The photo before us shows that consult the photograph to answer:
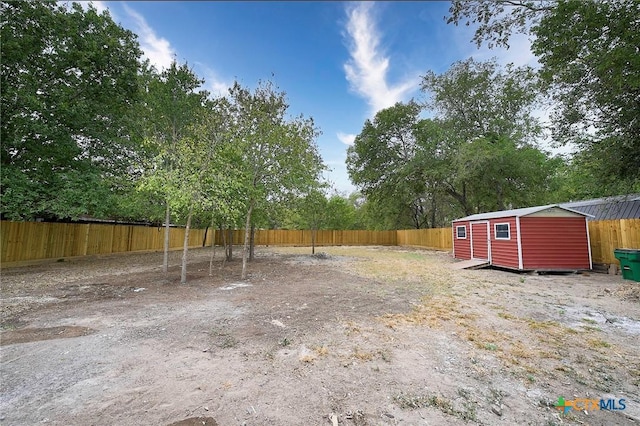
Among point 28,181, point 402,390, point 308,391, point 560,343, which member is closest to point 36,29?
point 28,181

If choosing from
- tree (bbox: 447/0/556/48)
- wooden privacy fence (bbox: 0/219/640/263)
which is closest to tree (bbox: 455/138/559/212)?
wooden privacy fence (bbox: 0/219/640/263)

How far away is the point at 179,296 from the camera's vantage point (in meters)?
Answer: 5.96

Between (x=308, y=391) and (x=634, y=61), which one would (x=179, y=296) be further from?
(x=634, y=61)

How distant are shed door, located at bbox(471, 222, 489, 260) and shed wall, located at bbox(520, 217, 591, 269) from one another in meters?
1.84

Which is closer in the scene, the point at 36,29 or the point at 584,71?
the point at 584,71

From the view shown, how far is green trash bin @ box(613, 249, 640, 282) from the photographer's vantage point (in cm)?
746

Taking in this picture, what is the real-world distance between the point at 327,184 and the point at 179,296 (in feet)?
21.9

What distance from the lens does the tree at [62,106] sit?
8258 mm

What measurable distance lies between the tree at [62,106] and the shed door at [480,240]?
14.6 metres

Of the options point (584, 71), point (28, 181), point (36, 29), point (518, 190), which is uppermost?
point (36, 29)

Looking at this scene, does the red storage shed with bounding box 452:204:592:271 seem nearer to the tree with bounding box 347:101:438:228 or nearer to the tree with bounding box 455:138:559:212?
the tree with bounding box 455:138:559:212

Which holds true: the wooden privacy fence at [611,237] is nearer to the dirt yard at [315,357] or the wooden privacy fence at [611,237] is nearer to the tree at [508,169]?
the dirt yard at [315,357]

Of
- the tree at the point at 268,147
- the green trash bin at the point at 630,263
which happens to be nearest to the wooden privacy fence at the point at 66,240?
the tree at the point at 268,147

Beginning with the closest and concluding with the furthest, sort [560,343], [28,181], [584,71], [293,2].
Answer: [560,343] < [293,2] < [584,71] < [28,181]
